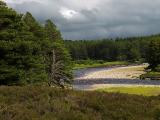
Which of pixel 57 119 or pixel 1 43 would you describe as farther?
pixel 1 43

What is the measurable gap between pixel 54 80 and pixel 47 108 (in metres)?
44.2

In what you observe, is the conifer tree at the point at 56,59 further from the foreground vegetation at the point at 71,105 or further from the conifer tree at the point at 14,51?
the foreground vegetation at the point at 71,105

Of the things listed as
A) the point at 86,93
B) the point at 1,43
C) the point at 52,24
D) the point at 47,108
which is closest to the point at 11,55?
the point at 1,43

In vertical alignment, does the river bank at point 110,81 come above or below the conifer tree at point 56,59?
below

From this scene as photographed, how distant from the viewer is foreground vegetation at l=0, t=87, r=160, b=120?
1053cm

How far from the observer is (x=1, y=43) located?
3078 centimetres

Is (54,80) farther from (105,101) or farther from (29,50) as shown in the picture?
(105,101)

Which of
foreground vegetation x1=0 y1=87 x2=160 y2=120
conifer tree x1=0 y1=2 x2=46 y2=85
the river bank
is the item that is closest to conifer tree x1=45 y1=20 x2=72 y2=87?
the river bank

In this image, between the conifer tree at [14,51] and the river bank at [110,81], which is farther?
the river bank at [110,81]

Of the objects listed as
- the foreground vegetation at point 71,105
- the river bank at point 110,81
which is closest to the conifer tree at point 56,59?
the river bank at point 110,81

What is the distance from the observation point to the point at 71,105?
38.1ft

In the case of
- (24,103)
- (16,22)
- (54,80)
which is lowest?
(54,80)

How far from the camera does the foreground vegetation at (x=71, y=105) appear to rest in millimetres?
10531

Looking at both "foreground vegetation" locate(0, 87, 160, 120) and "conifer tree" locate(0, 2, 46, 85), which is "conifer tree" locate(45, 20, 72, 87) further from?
"foreground vegetation" locate(0, 87, 160, 120)
